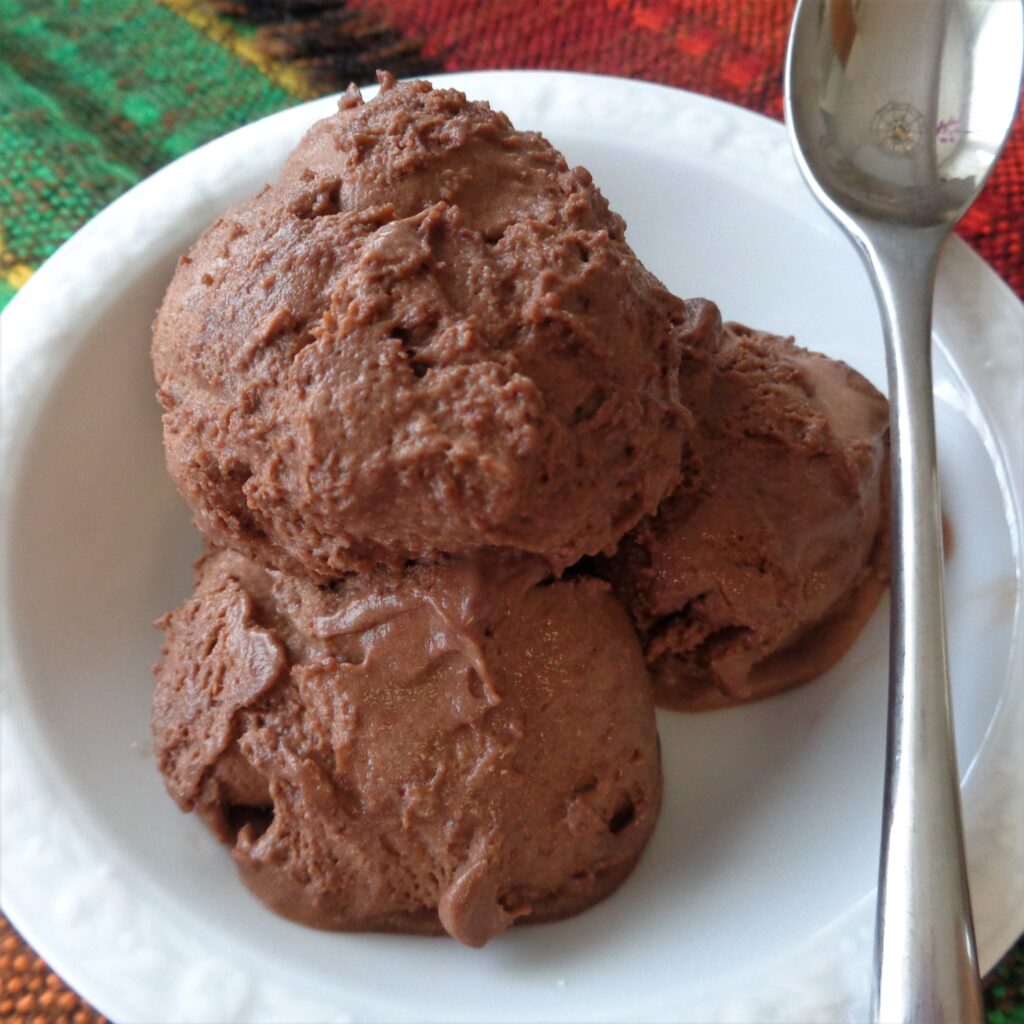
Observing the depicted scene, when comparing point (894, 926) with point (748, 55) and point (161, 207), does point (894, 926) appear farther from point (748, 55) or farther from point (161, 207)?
Answer: point (748, 55)

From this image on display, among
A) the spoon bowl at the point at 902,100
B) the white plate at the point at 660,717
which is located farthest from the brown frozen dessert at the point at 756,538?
the spoon bowl at the point at 902,100

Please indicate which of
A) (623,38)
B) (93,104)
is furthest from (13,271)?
(623,38)

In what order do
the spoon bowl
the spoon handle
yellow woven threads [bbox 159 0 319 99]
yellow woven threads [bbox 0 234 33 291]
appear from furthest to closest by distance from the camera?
yellow woven threads [bbox 159 0 319 99]
yellow woven threads [bbox 0 234 33 291]
the spoon bowl
the spoon handle

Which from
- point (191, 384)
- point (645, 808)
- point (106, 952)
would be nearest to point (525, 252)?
point (191, 384)

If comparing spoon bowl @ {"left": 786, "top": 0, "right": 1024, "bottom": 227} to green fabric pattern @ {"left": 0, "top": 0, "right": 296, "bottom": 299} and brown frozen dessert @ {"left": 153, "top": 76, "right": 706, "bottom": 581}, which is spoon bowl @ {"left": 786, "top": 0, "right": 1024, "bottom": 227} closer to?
brown frozen dessert @ {"left": 153, "top": 76, "right": 706, "bottom": 581}

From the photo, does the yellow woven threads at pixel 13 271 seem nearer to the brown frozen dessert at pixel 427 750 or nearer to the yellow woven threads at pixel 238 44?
the yellow woven threads at pixel 238 44

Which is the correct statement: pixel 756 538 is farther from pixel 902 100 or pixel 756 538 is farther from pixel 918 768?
pixel 902 100

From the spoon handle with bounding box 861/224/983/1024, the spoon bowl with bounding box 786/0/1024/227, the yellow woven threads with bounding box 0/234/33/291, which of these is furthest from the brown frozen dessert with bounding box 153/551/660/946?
the yellow woven threads with bounding box 0/234/33/291
